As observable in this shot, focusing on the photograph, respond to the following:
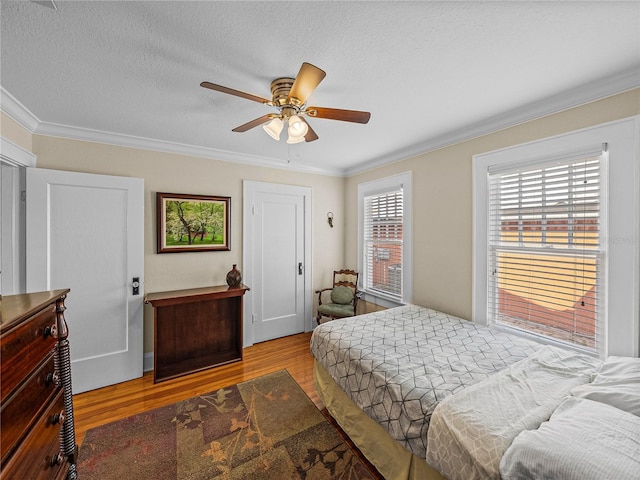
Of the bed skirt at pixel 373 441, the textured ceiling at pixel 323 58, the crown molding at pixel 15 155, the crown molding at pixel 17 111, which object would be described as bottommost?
the bed skirt at pixel 373 441

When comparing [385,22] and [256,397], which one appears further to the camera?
[256,397]

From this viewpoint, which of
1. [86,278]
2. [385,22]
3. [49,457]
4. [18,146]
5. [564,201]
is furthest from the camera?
[86,278]

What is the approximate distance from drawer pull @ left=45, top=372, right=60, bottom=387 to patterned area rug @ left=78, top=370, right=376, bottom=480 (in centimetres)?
94

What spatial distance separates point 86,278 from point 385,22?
3.22 metres

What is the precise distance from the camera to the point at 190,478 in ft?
5.30

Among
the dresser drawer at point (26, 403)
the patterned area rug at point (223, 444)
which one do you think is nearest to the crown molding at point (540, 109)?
the patterned area rug at point (223, 444)

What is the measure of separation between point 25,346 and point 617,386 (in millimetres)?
2543

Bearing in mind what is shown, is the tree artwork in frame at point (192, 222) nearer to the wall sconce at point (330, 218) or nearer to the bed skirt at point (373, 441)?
the wall sconce at point (330, 218)

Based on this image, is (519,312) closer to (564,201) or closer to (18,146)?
(564,201)

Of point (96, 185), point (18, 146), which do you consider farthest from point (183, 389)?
point (18, 146)

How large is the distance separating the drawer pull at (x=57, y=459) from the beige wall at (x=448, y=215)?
3.01 metres

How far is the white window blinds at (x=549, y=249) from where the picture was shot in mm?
1868

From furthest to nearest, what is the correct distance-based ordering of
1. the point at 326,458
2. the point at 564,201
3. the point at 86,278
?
the point at 86,278
the point at 564,201
the point at 326,458

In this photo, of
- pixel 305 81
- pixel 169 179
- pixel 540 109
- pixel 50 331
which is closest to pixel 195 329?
pixel 169 179
